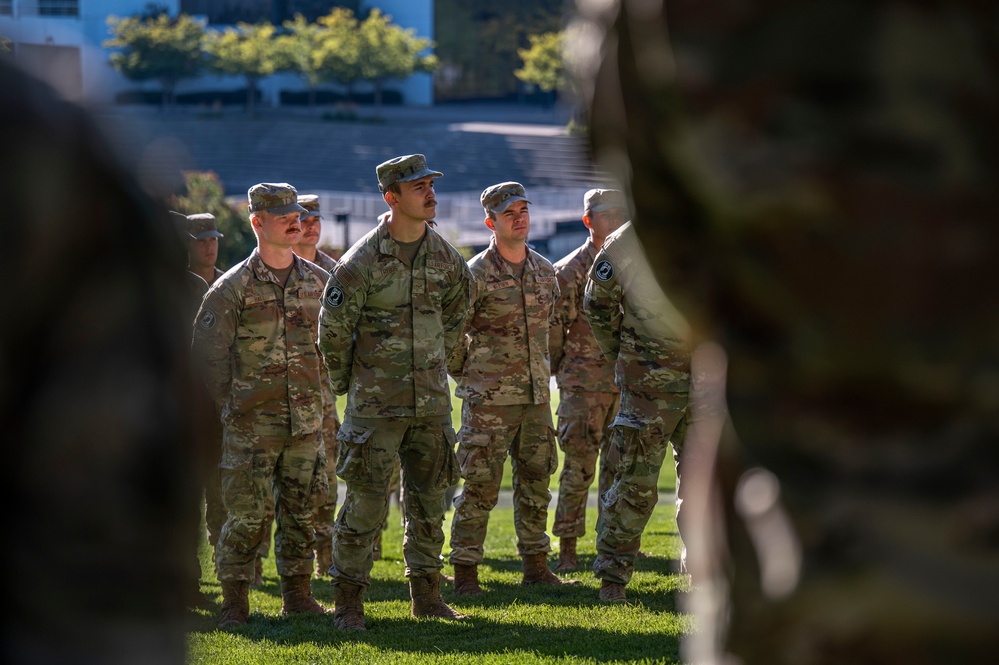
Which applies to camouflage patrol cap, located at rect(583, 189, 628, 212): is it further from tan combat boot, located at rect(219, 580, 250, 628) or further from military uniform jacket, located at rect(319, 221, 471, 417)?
tan combat boot, located at rect(219, 580, 250, 628)

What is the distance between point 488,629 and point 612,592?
1145 mm

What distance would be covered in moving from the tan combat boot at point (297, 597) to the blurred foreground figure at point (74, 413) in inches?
307

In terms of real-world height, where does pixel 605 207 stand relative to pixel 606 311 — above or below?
above

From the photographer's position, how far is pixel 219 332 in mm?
8273

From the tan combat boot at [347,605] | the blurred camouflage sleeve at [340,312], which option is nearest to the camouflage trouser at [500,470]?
the tan combat boot at [347,605]

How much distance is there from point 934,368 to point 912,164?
14cm

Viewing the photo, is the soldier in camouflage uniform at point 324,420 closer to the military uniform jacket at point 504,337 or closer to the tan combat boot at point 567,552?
the military uniform jacket at point 504,337

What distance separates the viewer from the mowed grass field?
23.0 ft

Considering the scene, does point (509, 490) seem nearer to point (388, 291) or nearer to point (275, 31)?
point (388, 291)

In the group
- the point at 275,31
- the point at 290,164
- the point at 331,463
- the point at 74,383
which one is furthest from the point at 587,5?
the point at 275,31

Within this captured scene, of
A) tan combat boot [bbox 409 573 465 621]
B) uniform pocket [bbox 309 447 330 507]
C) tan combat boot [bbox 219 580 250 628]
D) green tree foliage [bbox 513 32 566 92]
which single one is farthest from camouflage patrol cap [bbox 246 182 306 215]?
green tree foliage [bbox 513 32 566 92]

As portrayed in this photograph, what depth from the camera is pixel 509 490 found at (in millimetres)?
15891

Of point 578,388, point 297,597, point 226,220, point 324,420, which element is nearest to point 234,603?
point 297,597

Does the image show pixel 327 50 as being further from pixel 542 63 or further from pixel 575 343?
pixel 575 343
